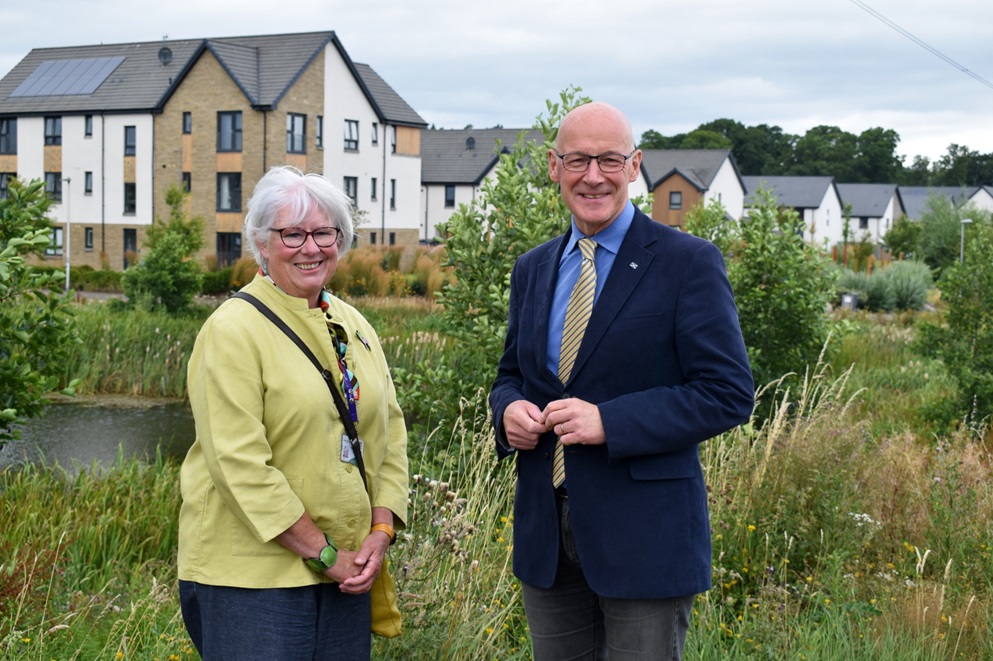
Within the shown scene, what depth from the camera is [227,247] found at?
147 ft

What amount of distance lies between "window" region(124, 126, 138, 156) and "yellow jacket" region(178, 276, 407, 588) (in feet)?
153

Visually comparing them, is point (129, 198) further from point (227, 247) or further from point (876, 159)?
point (876, 159)

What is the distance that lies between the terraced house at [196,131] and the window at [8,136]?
7 cm

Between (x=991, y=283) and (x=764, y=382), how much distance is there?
2594mm

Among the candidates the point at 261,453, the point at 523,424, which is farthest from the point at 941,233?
the point at 261,453

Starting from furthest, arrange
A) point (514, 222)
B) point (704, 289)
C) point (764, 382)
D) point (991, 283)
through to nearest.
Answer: point (991, 283) → point (764, 382) → point (514, 222) → point (704, 289)

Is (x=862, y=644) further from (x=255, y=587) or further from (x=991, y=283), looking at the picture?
(x=991, y=283)

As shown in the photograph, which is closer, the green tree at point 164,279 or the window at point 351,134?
the green tree at point 164,279

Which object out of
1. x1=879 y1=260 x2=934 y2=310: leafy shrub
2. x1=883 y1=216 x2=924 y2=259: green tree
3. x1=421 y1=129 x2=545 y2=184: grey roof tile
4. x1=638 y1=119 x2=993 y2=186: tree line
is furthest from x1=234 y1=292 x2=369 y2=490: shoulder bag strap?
x1=638 y1=119 x2=993 y2=186: tree line

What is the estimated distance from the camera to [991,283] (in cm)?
991

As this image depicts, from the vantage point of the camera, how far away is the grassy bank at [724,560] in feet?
13.8

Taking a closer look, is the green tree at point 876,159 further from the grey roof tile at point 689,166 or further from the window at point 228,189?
the window at point 228,189

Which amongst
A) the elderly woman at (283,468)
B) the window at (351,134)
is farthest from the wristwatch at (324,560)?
the window at (351,134)

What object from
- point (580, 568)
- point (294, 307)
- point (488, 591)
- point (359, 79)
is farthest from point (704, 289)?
point (359, 79)
